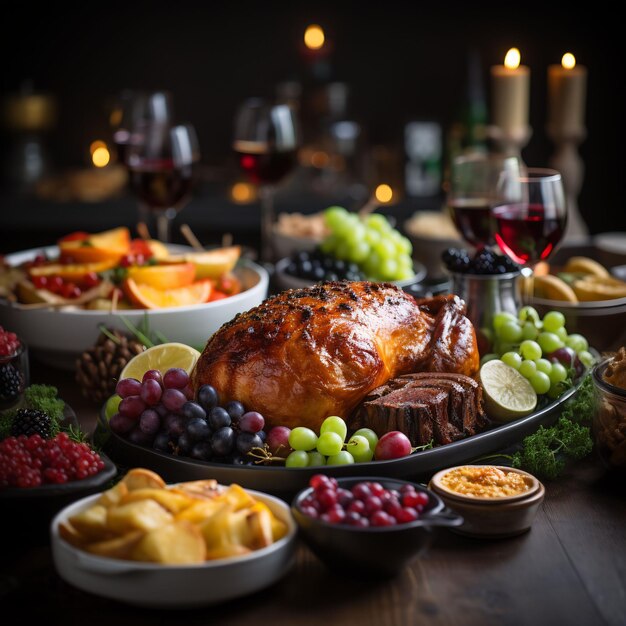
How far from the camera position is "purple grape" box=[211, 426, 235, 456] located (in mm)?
1437

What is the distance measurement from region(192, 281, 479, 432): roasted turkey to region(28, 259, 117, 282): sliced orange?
628mm

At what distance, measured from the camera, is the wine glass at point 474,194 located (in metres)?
2.23

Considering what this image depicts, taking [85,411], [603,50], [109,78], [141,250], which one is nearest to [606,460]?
[85,411]

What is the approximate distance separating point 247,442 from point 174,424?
0.41 feet

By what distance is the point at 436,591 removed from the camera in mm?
1196

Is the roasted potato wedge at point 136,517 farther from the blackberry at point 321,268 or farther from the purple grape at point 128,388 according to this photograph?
the blackberry at point 321,268

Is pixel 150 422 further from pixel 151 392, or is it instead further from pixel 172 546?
pixel 172 546

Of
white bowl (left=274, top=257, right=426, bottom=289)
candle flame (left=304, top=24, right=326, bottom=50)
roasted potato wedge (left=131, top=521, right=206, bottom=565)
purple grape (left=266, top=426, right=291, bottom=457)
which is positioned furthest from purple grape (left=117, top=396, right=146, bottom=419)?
candle flame (left=304, top=24, right=326, bottom=50)

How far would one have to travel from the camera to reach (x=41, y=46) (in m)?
4.70

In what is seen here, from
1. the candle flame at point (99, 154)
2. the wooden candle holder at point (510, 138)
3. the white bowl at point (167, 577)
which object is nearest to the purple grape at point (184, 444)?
the white bowl at point (167, 577)

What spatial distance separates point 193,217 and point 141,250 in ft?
6.57

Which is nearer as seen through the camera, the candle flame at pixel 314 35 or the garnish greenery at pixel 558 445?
the garnish greenery at pixel 558 445

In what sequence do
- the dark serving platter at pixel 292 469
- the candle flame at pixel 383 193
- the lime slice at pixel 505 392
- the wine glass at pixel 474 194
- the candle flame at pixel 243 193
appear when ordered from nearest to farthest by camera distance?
the dark serving platter at pixel 292 469, the lime slice at pixel 505 392, the wine glass at pixel 474 194, the candle flame at pixel 383 193, the candle flame at pixel 243 193

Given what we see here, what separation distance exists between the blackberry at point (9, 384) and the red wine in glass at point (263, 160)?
3.81ft
